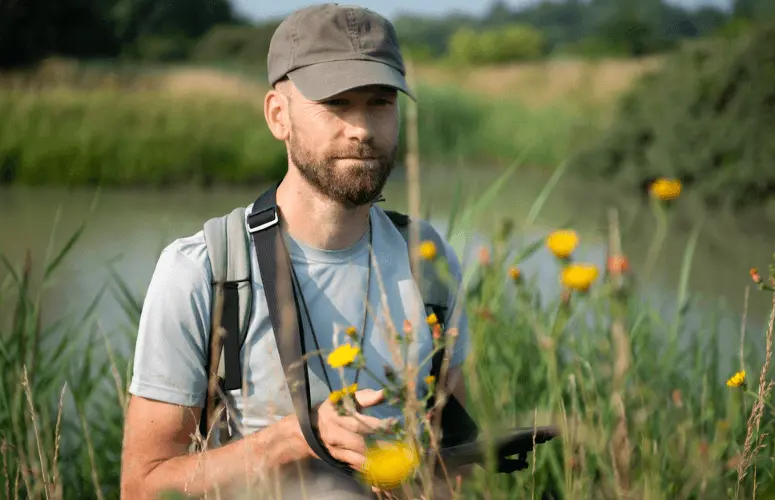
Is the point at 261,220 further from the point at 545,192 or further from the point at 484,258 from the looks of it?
the point at 545,192

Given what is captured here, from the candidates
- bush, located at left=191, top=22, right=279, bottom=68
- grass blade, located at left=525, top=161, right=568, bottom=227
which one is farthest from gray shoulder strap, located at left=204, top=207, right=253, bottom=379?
bush, located at left=191, top=22, right=279, bottom=68

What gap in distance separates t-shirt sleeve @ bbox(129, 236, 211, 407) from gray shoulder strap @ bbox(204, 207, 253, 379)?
0.03 metres

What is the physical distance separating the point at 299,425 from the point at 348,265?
34 cm

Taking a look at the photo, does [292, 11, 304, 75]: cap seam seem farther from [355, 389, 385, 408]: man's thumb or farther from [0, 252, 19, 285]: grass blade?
[0, 252, 19, 285]: grass blade

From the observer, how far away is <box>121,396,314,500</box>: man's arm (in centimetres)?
136

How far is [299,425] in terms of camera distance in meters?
1.34

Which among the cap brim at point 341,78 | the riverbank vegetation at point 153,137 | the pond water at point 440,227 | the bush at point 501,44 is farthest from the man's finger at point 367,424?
the bush at point 501,44

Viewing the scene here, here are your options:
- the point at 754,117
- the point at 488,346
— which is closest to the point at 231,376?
the point at 488,346

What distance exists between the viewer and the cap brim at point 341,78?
1.48m

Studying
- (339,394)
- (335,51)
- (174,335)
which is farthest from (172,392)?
(335,51)

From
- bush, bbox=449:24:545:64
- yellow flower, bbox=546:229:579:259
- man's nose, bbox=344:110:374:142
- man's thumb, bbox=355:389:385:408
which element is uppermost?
bush, bbox=449:24:545:64

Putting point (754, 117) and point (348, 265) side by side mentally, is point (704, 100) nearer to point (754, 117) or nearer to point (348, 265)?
point (754, 117)

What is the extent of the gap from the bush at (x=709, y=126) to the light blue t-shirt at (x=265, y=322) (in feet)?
21.2

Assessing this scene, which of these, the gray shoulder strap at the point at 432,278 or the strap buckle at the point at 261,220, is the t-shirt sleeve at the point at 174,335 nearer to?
the strap buckle at the point at 261,220
